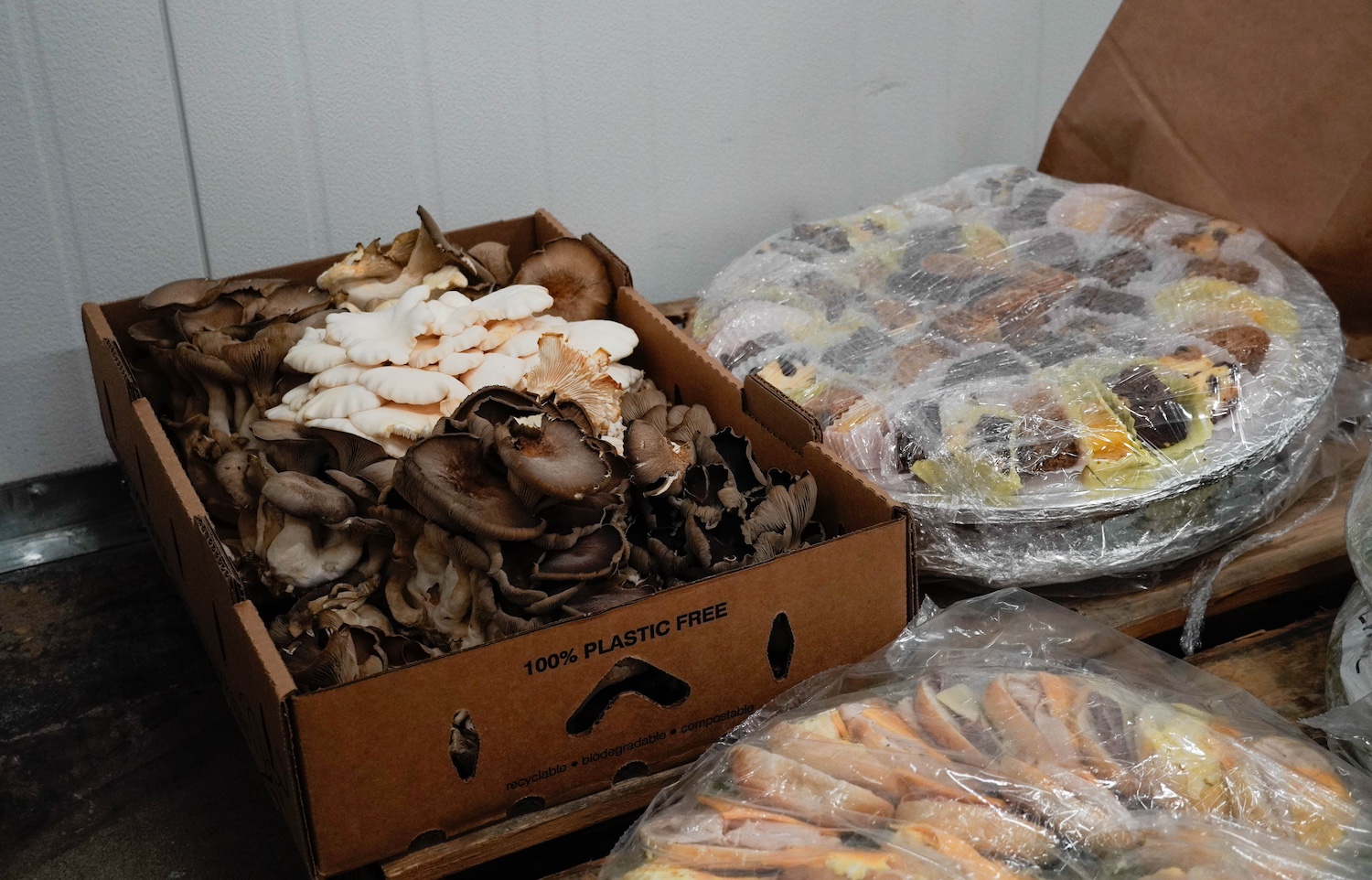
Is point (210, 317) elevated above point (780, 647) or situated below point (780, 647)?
above

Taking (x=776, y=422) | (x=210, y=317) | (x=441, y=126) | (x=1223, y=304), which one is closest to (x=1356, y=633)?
(x=1223, y=304)

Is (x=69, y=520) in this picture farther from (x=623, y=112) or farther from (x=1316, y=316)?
(x=1316, y=316)

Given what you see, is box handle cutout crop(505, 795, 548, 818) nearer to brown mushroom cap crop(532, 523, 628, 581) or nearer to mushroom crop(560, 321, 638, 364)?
brown mushroom cap crop(532, 523, 628, 581)

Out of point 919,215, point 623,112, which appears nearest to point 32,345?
point 623,112

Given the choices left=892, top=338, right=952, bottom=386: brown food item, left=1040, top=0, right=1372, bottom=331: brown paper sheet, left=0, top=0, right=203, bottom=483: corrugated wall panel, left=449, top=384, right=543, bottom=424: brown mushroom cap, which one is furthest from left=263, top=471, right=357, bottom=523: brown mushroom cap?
left=1040, top=0, right=1372, bottom=331: brown paper sheet

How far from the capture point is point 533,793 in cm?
148

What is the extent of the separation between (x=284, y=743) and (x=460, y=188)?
172cm

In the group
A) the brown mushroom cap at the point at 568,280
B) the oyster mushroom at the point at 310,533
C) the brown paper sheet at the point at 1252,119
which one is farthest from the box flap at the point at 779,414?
the brown paper sheet at the point at 1252,119

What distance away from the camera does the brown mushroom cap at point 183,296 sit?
210 cm

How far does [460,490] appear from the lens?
1473 mm

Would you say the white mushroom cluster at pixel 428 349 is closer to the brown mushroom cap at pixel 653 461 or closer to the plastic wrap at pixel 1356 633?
the brown mushroom cap at pixel 653 461

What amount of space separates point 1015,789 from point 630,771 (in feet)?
1.92

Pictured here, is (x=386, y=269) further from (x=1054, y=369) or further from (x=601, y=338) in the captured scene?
(x=1054, y=369)

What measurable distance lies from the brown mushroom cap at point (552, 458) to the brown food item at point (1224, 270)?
1255 millimetres
